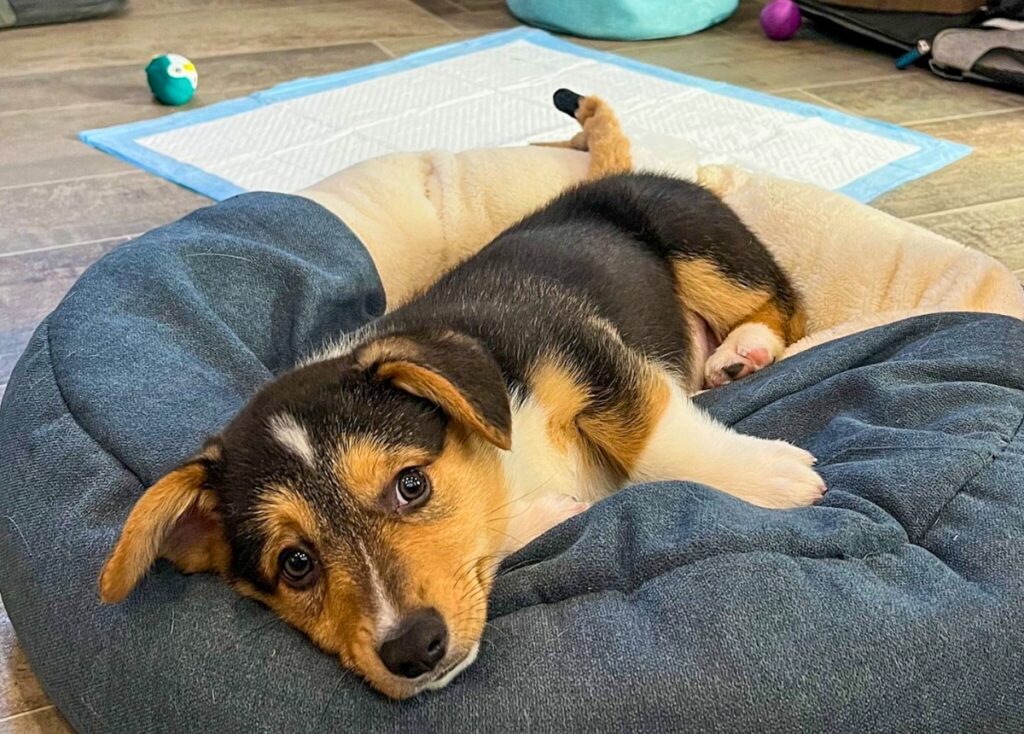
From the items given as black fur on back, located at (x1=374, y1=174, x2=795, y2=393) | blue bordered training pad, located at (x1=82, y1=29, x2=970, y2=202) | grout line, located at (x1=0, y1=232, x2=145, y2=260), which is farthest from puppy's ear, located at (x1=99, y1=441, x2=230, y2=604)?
blue bordered training pad, located at (x1=82, y1=29, x2=970, y2=202)

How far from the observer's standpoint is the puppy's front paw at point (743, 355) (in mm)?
2820

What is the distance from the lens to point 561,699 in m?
1.55

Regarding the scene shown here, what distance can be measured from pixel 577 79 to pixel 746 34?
5.07 ft

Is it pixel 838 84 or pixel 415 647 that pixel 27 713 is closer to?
pixel 415 647

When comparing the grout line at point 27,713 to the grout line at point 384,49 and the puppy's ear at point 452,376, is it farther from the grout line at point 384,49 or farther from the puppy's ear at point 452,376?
the grout line at point 384,49

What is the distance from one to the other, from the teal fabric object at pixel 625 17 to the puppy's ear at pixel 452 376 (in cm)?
494

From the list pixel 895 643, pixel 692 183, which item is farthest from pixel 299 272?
pixel 895 643

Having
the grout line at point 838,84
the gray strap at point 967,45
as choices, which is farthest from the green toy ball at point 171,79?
the gray strap at point 967,45

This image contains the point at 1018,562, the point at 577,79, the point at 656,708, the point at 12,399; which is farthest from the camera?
the point at 577,79

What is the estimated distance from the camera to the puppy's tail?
3354 millimetres

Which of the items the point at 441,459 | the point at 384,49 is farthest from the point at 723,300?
the point at 384,49

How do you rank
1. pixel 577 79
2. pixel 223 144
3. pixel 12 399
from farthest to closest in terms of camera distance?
1. pixel 577 79
2. pixel 223 144
3. pixel 12 399

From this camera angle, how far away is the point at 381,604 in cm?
160

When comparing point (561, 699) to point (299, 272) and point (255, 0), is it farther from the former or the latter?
point (255, 0)
